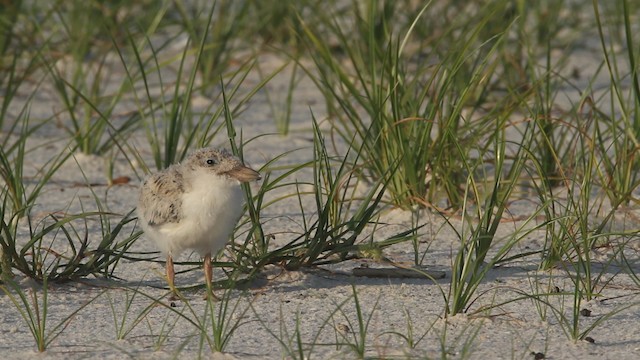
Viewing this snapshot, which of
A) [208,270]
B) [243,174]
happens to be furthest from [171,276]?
[243,174]

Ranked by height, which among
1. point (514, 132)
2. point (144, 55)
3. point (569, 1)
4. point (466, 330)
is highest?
point (569, 1)

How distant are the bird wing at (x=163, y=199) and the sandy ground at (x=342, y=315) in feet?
0.68

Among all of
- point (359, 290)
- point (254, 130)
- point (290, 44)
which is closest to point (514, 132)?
point (254, 130)

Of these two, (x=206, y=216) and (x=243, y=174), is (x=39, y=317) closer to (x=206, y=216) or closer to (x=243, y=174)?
(x=206, y=216)

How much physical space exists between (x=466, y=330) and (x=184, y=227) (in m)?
0.78

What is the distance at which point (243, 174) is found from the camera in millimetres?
3203

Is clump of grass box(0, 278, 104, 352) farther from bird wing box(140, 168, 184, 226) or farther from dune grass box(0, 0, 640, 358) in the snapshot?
bird wing box(140, 168, 184, 226)

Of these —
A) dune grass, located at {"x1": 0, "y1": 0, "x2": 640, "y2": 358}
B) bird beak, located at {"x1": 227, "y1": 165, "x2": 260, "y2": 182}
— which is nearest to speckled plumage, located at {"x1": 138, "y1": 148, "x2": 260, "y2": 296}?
Answer: bird beak, located at {"x1": 227, "y1": 165, "x2": 260, "y2": 182}

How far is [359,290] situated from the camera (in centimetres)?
340

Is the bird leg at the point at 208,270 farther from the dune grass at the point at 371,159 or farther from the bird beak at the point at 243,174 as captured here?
the bird beak at the point at 243,174

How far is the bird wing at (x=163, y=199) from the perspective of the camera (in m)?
3.22

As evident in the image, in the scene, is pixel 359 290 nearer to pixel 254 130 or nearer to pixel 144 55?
pixel 254 130

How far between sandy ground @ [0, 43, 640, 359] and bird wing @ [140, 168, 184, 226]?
0.68ft

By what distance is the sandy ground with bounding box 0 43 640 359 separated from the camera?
2.89 meters
